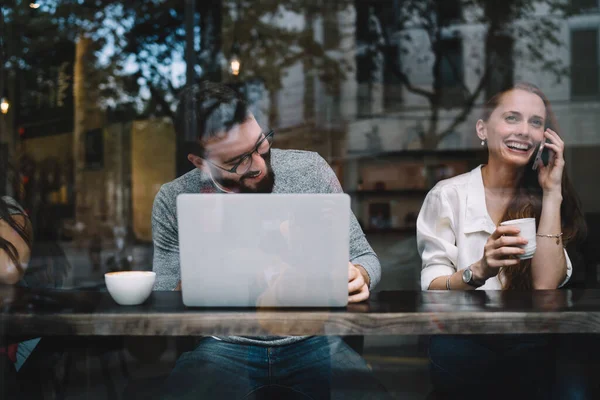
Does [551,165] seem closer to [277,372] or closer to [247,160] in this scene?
[247,160]

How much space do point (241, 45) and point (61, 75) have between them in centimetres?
157

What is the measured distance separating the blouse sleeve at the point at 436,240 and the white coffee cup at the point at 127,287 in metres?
0.91

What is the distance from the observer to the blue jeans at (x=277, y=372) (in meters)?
1.51

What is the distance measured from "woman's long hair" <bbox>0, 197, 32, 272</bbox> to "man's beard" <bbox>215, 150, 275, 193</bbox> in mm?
646

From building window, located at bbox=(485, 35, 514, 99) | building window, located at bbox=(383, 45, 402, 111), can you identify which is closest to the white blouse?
building window, located at bbox=(485, 35, 514, 99)

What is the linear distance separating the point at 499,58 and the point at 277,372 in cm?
507

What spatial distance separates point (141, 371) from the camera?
172 cm

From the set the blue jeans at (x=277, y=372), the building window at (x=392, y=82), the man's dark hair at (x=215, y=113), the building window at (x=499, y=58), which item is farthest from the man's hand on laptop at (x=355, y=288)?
the building window at (x=392, y=82)

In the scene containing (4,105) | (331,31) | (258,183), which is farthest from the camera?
(331,31)

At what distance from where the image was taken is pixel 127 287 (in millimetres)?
1334

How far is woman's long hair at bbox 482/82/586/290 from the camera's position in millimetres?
1813

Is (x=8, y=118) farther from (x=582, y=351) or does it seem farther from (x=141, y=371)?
(x=582, y=351)

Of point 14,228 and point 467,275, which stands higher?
point 14,228

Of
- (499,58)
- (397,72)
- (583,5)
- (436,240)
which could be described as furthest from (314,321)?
(397,72)
